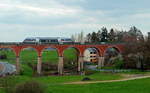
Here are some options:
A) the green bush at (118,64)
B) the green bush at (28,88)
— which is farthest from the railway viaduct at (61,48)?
the green bush at (28,88)

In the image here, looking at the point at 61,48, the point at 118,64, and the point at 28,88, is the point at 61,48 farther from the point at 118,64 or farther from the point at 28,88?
the point at 28,88

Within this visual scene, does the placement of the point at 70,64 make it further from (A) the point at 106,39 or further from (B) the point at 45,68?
(A) the point at 106,39

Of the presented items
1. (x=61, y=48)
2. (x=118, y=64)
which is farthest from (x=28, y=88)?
(x=118, y=64)

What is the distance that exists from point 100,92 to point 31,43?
5529 cm

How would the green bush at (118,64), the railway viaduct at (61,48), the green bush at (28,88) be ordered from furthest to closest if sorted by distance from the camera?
1. the green bush at (118,64)
2. the railway viaduct at (61,48)
3. the green bush at (28,88)

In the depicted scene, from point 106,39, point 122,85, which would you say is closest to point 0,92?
point 122,85

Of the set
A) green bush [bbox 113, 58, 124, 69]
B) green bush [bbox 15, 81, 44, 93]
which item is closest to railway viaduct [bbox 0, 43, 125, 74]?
green bush [bbox 113, 58, 124, 69]

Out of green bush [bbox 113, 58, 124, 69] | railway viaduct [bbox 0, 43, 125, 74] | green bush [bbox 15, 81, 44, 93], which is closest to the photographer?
green bush [bbox 15, 81, 44, 93]

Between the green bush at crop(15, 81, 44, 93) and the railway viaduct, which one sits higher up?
the railway viaduct

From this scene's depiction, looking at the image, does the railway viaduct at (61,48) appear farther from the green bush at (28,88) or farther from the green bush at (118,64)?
the green bush at (28,88)

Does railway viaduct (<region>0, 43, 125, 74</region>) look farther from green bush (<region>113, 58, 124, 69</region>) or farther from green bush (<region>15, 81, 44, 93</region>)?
green bush (<region>15, 81, 44, 93</region>)

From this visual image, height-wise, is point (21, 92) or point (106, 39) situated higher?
point (106, 39)

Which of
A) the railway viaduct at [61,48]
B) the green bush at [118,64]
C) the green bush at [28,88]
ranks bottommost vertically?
the green bush at [28,88]

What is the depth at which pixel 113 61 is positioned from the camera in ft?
353
